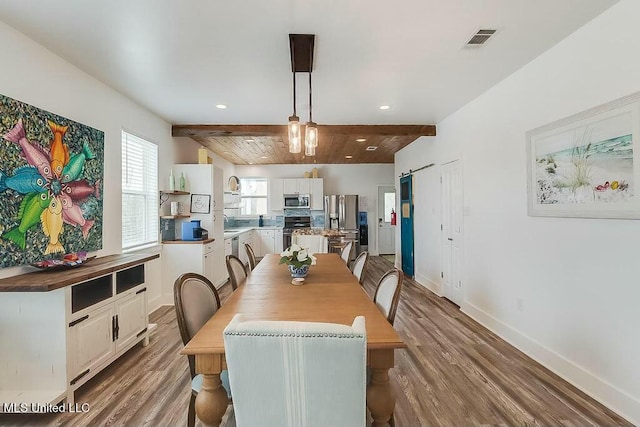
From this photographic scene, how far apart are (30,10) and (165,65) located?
901mm

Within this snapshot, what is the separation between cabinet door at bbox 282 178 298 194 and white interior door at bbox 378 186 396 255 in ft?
7.65

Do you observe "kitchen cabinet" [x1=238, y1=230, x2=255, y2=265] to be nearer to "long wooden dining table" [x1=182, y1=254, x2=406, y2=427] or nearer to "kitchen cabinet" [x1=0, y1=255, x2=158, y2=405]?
"long wooden dining table" [x1=182, y1=254, x2=406, y2=427]

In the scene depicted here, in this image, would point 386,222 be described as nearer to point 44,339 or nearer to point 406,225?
point 406,225

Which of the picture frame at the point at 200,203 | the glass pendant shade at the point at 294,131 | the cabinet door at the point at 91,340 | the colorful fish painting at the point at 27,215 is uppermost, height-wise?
the glass pendant shade at the point at 294,131

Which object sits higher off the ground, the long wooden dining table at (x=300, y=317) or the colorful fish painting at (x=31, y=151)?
the colorful fish painting at (x=31, y=151)

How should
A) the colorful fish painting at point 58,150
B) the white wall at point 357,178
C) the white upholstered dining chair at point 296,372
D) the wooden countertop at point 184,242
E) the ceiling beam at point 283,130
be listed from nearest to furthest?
1. the white upholstered dining chair at point 296,372
2. the colorful fish painting at point 58,150
3. the wooden countertop at point 184,242
4. the ceiling beam at point 283,130
5. the white wall at point 357,178

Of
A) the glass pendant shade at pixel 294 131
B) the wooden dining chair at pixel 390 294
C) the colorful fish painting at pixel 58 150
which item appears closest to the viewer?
the wooden dining chair at pixel 390 294

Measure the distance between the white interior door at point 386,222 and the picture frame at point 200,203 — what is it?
503 cm

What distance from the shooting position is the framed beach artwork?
1.95m

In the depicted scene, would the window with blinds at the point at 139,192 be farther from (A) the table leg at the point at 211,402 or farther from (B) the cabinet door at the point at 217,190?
(A) the table leg at the point at 211,402

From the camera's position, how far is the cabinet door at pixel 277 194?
8.09 m

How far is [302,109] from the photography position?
13.0 feet

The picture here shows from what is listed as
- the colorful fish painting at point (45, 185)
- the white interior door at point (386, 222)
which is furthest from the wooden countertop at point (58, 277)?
the white interior door at point (386, 222)

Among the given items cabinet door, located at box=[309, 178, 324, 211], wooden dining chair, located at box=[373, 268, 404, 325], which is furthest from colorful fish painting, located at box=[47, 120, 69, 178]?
cabinet door, located at box=[309, 178, 324, 211]
